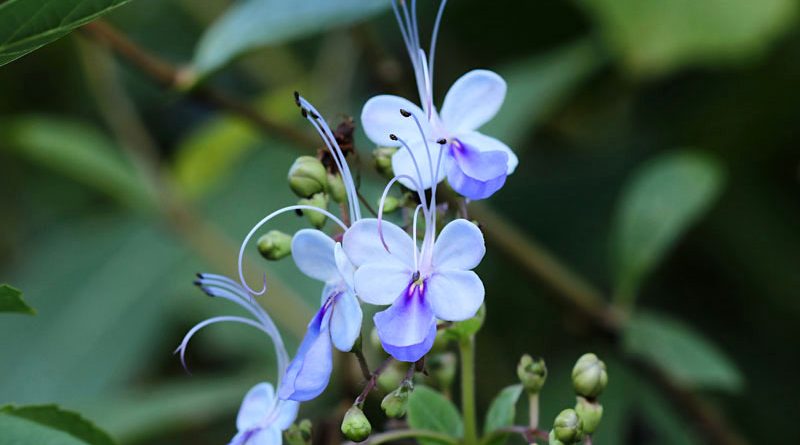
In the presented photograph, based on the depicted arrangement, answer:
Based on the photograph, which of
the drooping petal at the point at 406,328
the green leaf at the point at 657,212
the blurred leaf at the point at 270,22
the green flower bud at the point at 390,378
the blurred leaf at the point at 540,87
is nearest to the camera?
the drooping petal at the point at 406,328

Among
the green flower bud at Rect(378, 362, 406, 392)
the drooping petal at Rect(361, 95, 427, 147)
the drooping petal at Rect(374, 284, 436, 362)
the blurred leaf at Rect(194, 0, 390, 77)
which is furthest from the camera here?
the blurred leaf at Rect(194, 0, 390, 77)

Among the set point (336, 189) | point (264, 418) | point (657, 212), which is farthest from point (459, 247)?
point (657, 212)

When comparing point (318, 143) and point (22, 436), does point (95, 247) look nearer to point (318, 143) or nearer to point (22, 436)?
point (318, 143)

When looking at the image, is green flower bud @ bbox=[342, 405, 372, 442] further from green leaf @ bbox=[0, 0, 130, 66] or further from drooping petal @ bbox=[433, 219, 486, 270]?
green leaf @ bbox=[0, 0, 130, 66]

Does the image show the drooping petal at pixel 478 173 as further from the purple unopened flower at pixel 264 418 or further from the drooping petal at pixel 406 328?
the purple unopened flower at pixel 264 418

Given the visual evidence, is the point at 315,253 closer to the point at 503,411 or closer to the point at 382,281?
the point at 382,281

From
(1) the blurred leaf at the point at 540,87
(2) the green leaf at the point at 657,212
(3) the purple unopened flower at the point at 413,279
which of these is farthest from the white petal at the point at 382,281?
(1) the blurred leaf at the point at 540,87

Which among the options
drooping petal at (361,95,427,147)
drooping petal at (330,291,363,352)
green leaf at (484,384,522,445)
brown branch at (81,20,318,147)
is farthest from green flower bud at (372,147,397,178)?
brown branch at (81,20,318,147)
